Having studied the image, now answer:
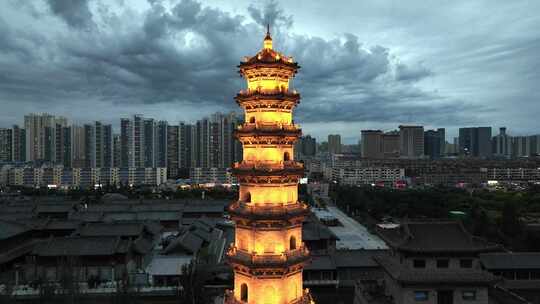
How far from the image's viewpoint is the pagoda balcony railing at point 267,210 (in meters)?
16.3

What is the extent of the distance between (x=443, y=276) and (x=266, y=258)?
11.9m

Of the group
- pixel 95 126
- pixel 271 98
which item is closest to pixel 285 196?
pixel 271 98

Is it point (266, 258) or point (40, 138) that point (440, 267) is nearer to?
point (266, 258)

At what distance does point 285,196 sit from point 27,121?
146 metres

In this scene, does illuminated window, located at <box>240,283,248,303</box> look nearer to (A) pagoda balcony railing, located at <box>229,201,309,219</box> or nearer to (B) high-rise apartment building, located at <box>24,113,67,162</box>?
(A) pagoda balcony railing, located at <box>229,201,309,219</box>

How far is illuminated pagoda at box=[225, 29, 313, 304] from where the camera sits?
16516mm

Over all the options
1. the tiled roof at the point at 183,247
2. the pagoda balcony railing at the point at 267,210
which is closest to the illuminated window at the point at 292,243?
the pagoda balcony railing at the point at 267,210

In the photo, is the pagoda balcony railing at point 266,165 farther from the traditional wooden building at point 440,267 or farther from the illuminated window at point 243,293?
the traditional wooden building at point 440,267

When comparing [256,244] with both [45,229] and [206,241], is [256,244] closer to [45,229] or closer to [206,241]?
[206,241]

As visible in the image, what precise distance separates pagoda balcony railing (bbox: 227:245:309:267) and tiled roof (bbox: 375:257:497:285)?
Answer: 892 cm

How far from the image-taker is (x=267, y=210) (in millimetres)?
16609

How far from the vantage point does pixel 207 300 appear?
95.9 ft

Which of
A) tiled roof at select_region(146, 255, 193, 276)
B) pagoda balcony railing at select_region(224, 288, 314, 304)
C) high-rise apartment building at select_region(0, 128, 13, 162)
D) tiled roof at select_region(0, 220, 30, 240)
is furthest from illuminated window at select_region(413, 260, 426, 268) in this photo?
high-rise apartment building at select_region(0, 128, 13, 162)

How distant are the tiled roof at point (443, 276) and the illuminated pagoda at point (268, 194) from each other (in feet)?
26.3
